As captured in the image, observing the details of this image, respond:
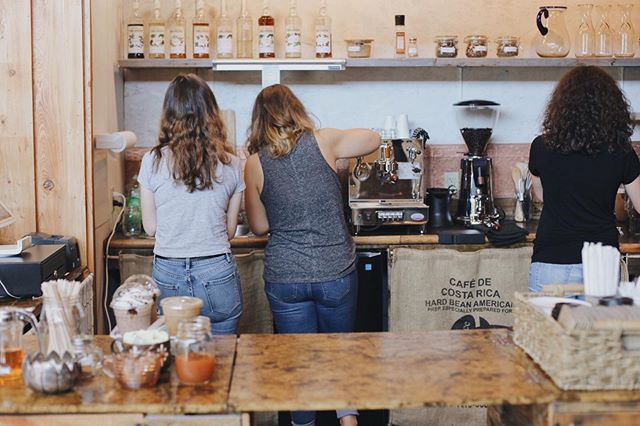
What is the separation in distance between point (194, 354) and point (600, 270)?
1.08 metres

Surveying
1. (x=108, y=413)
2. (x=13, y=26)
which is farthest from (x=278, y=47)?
(x=108, y=413)

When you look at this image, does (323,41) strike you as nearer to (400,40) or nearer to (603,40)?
(400,40)

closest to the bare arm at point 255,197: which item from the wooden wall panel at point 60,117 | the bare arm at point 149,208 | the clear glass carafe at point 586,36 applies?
the bare arm at point 149,208

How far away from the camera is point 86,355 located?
7.79 feet

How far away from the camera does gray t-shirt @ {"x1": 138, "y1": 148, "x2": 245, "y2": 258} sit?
3377 millimetres

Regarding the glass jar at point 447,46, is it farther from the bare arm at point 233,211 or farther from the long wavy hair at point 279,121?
the bare arm at point 233,211

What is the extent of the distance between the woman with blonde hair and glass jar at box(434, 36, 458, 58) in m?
1.27

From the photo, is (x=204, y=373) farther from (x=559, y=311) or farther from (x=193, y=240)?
(x=193, y=240)

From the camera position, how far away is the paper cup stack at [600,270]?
2473 millimetres

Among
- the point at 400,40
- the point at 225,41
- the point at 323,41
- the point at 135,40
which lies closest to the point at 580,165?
the point at 400,40

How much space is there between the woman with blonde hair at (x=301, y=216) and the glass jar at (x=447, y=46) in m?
1.27

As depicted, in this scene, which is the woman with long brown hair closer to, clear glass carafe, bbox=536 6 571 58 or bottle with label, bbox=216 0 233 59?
bottle with label, bbox=216 0 233 59

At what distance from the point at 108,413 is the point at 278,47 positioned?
10.3ft

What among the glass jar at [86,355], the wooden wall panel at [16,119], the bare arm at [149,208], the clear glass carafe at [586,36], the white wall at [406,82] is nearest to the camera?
the glass jar at [86,355]
